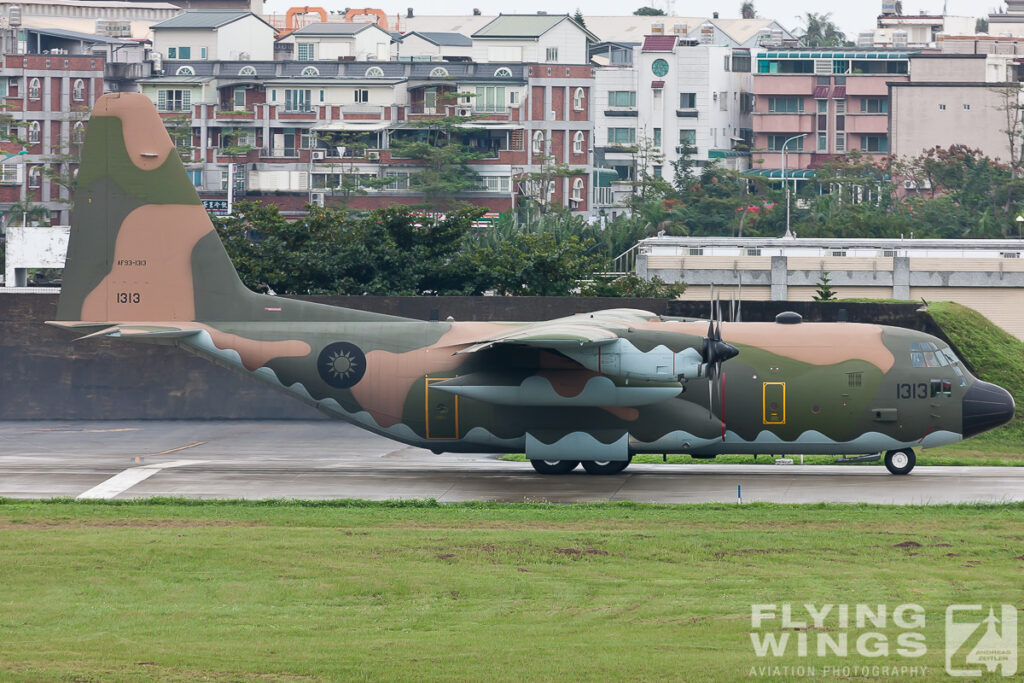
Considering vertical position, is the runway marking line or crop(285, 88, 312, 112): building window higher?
crop(285, 88, 312, 112): building window

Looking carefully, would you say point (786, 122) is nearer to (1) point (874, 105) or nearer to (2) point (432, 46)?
(1) point (874, 105)

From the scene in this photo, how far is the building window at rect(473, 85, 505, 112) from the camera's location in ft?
424

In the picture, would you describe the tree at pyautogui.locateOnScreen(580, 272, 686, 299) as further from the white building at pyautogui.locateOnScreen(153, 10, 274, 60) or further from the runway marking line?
the white building at pyautogui.locateOnScreen(153, 10, 274, 60)

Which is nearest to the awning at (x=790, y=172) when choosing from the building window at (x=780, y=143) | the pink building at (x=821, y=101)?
the pink building at (x=821, y=101)

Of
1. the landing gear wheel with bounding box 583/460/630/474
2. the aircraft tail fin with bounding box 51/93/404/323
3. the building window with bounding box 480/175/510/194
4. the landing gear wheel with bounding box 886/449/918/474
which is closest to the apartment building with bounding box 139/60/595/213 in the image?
the building window with bounding box 480/175/510/194

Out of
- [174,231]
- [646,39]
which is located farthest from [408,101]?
[174,231]

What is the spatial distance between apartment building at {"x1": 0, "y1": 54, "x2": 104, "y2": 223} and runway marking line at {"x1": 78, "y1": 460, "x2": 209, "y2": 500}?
92280mm

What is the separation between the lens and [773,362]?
104ft

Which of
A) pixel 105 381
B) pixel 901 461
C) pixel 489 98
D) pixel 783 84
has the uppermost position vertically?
pixel 783 84

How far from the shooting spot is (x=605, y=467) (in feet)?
108

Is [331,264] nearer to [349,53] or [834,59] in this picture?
[349,53]

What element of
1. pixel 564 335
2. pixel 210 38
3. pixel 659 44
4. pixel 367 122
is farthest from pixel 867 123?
pixel 564 335

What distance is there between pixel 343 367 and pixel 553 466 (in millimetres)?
5571

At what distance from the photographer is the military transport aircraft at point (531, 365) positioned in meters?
31.3
